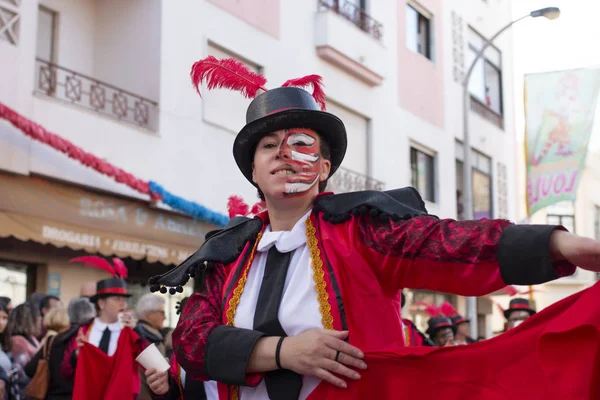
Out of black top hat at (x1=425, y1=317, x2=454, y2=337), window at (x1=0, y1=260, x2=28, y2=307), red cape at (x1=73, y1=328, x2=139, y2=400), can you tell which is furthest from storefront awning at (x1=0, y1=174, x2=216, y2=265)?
red cape at (x1=73, y1=328, x2=139, y2=400)

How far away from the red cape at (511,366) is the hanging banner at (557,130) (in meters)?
11.9

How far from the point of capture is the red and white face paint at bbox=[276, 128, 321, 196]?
3240mm

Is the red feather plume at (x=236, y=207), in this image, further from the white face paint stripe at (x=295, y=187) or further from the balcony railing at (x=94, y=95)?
the balcony railing at (x=94, y=95)

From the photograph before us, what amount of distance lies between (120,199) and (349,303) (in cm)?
1017

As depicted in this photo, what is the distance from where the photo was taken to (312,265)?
3117 mm

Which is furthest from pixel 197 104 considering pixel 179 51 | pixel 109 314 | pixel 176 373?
pixel 176 373

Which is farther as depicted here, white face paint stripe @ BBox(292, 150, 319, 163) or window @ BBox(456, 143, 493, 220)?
window @ BBox(456, 143, 493, 220)

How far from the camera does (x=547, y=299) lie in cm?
3725

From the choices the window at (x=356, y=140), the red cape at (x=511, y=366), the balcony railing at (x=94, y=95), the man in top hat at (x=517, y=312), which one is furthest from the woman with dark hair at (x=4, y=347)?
the window at (x=356, y=140)

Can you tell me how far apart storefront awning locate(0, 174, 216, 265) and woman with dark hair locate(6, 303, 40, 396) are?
2.42m

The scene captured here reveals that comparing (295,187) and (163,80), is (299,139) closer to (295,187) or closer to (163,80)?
(295,187)

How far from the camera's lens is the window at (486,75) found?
86.8ft

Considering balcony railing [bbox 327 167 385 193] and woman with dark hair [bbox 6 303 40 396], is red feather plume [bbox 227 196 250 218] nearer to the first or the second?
woman with dark hair [bbox 6 303 40 396]

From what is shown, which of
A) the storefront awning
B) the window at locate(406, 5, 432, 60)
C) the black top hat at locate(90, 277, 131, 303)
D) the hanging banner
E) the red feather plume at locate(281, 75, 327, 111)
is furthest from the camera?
the window at locate(406, 5, 432, 60)
